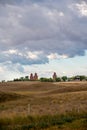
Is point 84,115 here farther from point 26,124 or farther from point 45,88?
point 45,88

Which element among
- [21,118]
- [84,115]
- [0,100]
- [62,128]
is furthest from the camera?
[0,100]

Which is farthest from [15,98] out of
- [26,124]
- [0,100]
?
[26,124]

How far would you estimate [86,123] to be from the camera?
31.1 m

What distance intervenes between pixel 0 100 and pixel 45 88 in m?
50.9

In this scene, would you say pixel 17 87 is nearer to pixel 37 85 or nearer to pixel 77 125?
pixel 37 85

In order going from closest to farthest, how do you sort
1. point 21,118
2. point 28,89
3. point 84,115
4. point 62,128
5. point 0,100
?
1. point 62,128
2. point 21,118
3. point 84,115
4. point 0,100
5. point 28,89

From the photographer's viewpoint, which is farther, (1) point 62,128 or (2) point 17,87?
(2) point 17,87

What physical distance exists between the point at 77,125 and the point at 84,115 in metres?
5.05

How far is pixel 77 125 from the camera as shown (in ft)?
101

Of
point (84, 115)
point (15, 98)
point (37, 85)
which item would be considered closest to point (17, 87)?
point (37, 85)

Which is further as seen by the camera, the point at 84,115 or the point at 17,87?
the point at 17,87

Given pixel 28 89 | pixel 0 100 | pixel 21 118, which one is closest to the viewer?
pixel 21 118

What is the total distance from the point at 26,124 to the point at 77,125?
11.4ft

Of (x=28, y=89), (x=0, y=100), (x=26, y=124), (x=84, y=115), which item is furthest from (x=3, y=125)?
(x=28, y=89)
